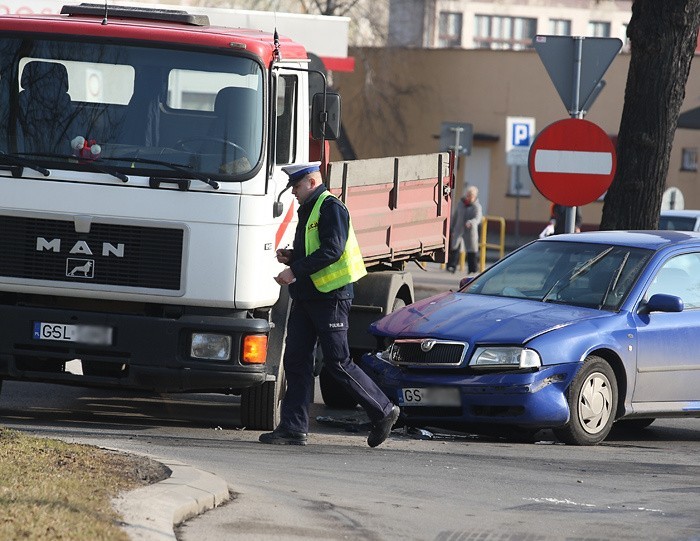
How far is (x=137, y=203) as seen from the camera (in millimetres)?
9320

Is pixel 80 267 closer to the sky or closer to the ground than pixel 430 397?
closer to the sky

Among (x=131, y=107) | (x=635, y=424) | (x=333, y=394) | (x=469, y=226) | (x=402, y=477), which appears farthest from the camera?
(x=469, y=226)

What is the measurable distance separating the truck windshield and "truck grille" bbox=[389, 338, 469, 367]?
1693 mm

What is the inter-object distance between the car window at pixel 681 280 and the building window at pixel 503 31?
5447 centimetres

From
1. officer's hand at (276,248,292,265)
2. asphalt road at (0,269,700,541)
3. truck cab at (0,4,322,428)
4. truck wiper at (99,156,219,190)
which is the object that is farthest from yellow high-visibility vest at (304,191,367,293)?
asphalt road at (0,269,700,541)

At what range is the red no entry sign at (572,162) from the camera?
1277cm

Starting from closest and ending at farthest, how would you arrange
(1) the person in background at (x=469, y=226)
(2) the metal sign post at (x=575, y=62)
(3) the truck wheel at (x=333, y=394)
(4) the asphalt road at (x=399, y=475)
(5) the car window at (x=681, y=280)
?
(4) the asphalt road at (x=399, y=475), (5) the car window at (x=681, y=280), (3) the truck wheel at (x=333, y=394), (2) the metal sign post at (x=575, y=62), (1) the person in background at (x=469, y=226)

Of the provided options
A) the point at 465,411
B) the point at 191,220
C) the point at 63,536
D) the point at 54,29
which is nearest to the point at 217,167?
the point at 191,220

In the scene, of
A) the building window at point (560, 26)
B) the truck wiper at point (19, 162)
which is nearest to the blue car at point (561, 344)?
the truck wiper at point (19, 162)

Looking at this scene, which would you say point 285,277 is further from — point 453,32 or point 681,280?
point 453,32

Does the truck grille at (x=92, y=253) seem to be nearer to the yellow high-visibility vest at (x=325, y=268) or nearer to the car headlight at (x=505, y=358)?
the yellow high-visibility vest at (x=325, y=268)

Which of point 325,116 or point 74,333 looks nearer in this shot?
point 74,333

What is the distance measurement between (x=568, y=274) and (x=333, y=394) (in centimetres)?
231

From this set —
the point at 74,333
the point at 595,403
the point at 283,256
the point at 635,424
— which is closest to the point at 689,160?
the point at 635,424
